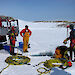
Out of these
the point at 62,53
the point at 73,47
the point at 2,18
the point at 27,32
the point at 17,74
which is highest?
the point at 2,18

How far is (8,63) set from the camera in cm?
527

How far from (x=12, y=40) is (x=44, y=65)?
2.60m

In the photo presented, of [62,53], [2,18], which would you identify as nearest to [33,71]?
[62,53]

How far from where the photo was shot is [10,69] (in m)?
4.68

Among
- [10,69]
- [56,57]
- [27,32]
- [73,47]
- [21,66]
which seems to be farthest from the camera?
[27,32]

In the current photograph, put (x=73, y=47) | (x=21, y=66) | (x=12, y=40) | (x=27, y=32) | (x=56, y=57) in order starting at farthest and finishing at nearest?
(x=27, y=32), (x=12, y=40), (x=56, y=57), (x=73, y=47), (x=21, y=66)

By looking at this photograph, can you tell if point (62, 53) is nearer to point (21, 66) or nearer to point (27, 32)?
point (21, 66)

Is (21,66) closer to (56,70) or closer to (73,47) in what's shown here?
(56,70)

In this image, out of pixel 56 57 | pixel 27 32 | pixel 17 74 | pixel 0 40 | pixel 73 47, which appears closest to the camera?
pixel 17 74

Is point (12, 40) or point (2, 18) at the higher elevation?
point (2, 18)

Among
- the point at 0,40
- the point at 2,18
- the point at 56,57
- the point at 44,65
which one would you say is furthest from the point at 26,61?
the point at 2,18

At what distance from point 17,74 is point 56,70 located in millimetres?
1553

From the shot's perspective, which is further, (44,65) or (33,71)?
(44,65)

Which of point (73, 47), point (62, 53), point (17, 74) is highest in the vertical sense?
point (73, 47)
